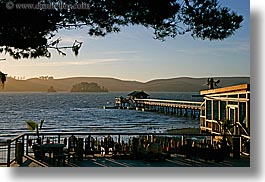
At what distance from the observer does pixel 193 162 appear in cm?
624

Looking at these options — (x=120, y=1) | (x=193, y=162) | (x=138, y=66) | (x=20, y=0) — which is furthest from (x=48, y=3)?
(x=193, y=162)

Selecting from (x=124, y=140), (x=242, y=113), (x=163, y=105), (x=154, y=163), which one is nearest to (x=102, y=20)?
(x=163, y=105)

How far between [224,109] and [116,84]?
154cm

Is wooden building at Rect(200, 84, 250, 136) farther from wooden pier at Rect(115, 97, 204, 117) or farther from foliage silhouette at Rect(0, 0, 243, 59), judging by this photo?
foliage silhouette at Rect(0, 0, 243, 59)

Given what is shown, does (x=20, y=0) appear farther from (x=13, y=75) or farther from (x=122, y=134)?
(x=122, y=134)

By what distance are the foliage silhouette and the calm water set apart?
0.59 meters

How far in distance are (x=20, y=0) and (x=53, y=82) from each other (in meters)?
1.10

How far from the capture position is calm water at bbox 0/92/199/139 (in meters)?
6.26

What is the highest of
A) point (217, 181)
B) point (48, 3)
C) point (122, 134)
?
point (48, 3)

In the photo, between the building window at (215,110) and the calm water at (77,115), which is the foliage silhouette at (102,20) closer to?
the calm water at (77,115)

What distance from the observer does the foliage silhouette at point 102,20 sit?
585 cm

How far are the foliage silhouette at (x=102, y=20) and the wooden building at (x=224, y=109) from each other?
2.48 ft

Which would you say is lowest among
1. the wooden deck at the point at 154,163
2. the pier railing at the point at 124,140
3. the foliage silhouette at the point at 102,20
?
the wooden deck at the point at 154,163

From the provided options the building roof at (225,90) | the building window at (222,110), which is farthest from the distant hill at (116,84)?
the building window at (222,110)
